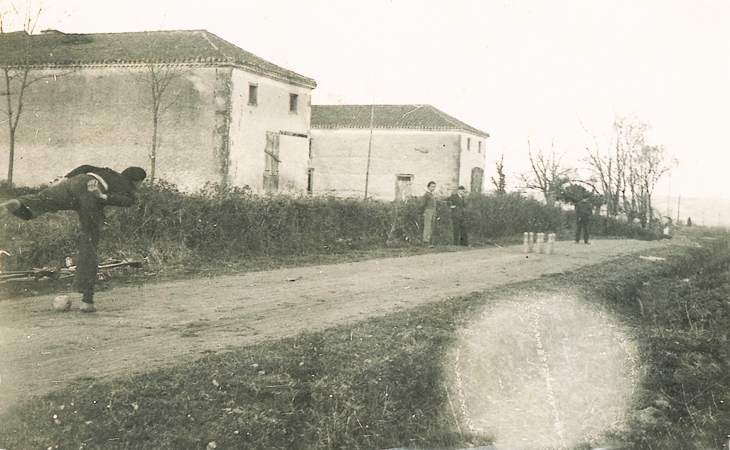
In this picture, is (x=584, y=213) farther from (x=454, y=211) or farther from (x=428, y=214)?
(x=428, y=214)

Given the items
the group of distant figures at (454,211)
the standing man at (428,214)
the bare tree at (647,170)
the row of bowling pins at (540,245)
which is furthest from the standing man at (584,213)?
the standing man at (428,214)

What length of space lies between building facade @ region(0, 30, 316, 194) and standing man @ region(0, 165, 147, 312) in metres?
0.45

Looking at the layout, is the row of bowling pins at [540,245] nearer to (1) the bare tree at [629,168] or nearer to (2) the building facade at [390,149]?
(1) the bare tree at [629,168]

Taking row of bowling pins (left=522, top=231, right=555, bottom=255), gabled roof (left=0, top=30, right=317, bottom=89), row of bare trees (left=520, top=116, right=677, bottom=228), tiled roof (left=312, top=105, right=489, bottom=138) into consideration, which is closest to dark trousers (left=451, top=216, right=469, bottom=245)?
row of bowling pins (left=522, top=231, right=555, bottom=255)

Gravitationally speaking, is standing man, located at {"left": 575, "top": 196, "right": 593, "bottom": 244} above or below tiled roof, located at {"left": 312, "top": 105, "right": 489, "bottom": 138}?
below

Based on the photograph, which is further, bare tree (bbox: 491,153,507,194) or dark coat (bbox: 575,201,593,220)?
bare tree (bbox: 491,153,507,194)

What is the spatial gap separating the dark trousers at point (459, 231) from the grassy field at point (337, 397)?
6.50 m

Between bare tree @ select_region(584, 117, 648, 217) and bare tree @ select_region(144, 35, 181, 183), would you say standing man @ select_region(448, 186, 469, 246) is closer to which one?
bare tree @ select_region(584, 117, 648, 217)

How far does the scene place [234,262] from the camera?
8055 mm

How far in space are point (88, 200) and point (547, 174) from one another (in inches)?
942

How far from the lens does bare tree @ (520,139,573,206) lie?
57.1 feet

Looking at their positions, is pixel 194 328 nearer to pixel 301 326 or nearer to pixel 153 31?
pixel 301 326

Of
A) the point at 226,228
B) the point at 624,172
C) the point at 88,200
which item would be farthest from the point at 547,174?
the point at 88,200

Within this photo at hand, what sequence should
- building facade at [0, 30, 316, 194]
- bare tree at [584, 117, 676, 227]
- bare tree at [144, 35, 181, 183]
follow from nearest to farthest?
building facade at [0, 30, 316, 194]
bare tree at [144, 35, 181, 183]
bare tree at [584, 117, 676, 227]
